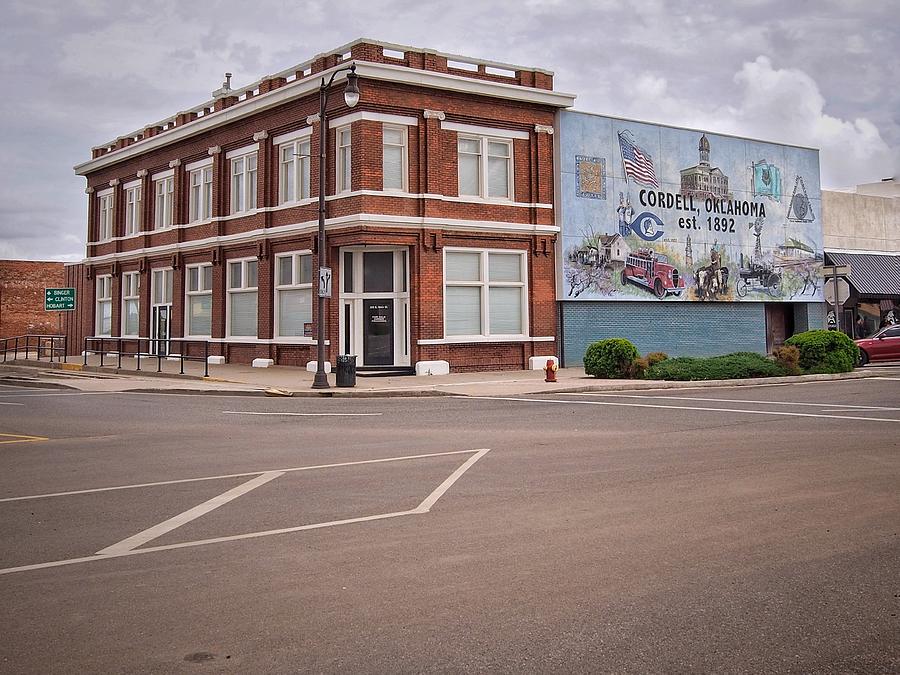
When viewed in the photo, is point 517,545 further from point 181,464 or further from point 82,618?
point 181,464

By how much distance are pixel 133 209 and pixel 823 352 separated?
29866 millimetres

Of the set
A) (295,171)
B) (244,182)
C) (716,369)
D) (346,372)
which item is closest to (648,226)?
(716,369)

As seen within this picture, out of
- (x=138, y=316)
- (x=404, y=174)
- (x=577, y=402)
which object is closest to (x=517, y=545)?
(x=577, y=402)

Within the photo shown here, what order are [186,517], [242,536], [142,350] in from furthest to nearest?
[142,350], [186,517], [242,536]

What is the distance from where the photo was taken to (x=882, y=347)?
31.0 metres

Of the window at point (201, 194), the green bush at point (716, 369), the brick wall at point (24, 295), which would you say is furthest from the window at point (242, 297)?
the brick wall at point (24, 295)

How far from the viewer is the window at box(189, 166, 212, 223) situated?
3488cm

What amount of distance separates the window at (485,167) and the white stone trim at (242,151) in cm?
794

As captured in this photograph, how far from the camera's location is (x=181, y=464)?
35.7 ft

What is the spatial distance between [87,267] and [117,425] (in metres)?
30.5

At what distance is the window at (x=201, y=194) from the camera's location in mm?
34875

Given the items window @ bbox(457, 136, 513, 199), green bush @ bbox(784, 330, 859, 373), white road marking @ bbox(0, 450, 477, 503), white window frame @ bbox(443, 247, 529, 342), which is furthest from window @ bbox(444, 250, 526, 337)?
white road marking @ bbox(0, 450, 477, 503)

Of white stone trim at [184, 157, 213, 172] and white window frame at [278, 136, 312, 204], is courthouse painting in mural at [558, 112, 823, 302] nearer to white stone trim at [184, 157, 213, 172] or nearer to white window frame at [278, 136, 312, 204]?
white window frame at [278, 136, 312, 204]

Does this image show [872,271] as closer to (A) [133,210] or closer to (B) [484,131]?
(B) [484,131]
